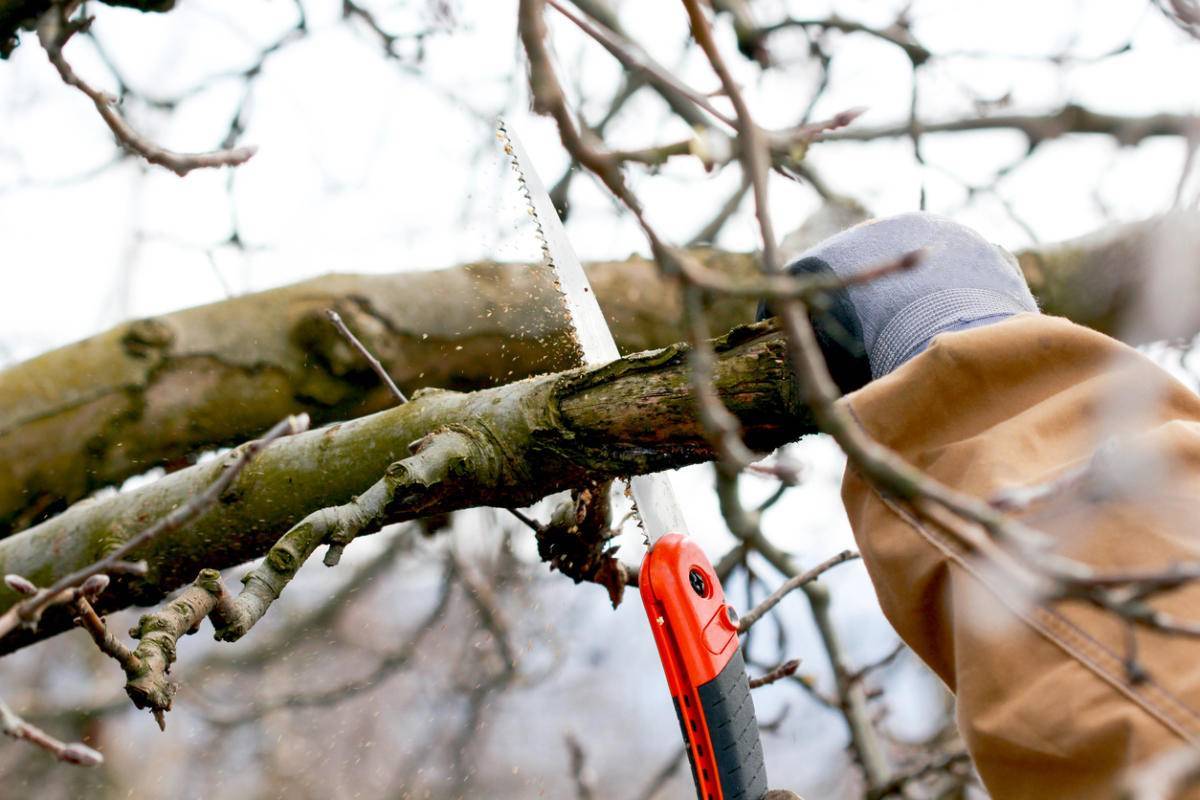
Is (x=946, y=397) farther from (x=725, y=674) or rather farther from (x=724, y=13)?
(x=724, y=13)

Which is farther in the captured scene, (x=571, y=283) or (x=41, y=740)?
(x=571, y=283)

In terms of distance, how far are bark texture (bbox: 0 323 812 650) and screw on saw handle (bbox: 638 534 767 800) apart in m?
0.18

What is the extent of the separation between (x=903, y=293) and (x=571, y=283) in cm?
98

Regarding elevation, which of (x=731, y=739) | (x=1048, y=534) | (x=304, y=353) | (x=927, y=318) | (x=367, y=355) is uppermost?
(x=304, y=353)

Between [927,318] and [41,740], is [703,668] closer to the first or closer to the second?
[927,318]

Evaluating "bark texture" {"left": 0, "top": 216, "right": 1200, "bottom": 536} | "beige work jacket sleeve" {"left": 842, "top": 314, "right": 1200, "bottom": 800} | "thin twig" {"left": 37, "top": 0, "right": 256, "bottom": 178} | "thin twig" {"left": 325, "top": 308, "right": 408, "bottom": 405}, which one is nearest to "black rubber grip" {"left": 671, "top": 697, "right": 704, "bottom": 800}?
"beige work jacket sleeve" {"left": 842, "top": 314, "right": 1200, "bottom": 800}

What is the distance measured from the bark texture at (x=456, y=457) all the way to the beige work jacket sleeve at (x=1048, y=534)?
0.92ft

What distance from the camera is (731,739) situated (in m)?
1.54

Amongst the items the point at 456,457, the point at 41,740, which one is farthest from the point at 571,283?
the point at 41,740

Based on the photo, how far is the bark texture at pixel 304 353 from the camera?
256 cm

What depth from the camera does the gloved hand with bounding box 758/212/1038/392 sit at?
133 cm

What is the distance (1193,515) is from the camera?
909 mm

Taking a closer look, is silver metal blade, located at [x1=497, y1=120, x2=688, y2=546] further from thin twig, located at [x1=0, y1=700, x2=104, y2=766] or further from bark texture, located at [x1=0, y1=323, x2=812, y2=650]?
thin twig, located at [x1=0, y1=700, x2=104, y2=766]

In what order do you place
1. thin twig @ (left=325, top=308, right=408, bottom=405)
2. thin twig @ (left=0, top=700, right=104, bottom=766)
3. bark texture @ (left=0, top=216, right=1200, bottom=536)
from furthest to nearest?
bark texture @ (left=0, top=216, right=1200, bottom=536)
thin twig @ (left=325, top=308, right=408, bottom=405)
thin twig @ (left=0, top=700, right=104, bottom=766)
